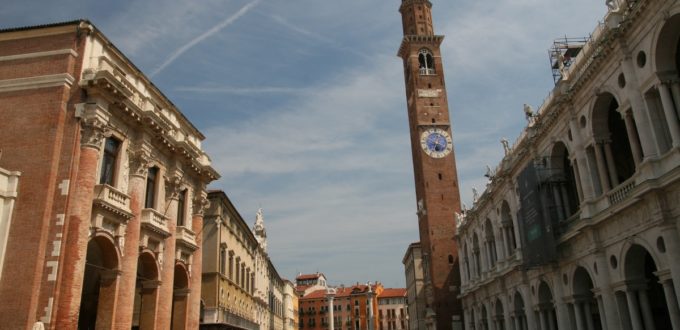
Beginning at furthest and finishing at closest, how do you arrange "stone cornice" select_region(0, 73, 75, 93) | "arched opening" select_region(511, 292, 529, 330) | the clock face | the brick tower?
1. the clock face
2. the brick tower
3. "arched opening" select_region(511, 292, 529, 330)
4. "stone cornice" select_region(0, 73, 75, 93)

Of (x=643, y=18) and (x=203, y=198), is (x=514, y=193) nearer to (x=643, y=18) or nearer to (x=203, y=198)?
(x=643, y=18)

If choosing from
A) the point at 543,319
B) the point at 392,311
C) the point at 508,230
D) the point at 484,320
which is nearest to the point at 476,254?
the point at 484,320

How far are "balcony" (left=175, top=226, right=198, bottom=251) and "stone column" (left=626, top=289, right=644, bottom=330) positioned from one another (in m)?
21.0

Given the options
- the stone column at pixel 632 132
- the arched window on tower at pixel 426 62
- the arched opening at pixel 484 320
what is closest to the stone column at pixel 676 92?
the stone column at pixel 632 132

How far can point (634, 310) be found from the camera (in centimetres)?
2219

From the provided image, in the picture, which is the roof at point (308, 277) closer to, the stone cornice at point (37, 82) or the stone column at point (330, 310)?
the stone column at point (330, 310)

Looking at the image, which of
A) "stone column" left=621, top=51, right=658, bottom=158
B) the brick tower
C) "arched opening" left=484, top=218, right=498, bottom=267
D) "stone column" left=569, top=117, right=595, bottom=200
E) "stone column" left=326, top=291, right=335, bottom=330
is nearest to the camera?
"stone column" left=621, top=51, right=658, bottom=158

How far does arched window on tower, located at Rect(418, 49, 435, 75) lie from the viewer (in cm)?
6769

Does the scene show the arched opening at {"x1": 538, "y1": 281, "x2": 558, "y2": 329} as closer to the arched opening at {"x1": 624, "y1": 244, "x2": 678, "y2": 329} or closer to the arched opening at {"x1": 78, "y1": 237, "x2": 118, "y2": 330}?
the arched opening at {"x1": 624, "y1": 244, "x2": 678, "y2": 329}

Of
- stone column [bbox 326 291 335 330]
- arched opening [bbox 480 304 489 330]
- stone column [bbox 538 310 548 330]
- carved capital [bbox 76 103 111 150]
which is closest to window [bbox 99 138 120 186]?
carved capital [bbox 76 103 111 150]

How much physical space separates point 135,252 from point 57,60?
8.23 meters

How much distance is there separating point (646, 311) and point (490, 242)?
74.6 ft

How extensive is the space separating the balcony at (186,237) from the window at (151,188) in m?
2.86

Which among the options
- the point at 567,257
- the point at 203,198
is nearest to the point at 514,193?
the point at 567,257
